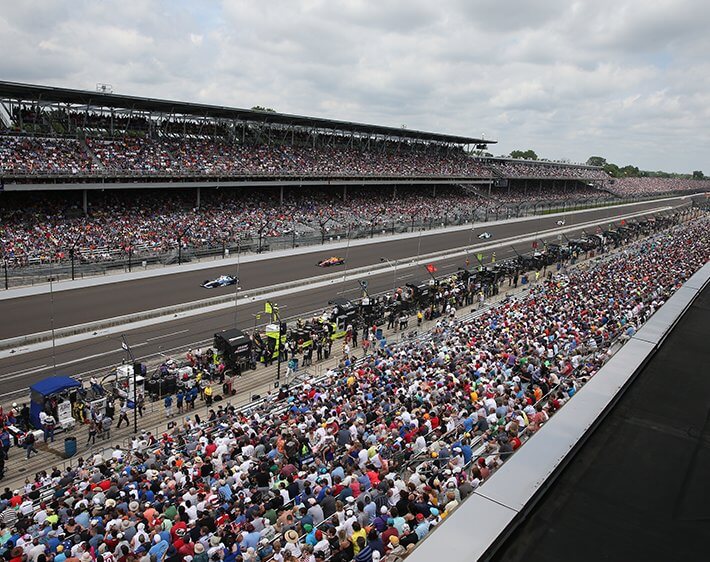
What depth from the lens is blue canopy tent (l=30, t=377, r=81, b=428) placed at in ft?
54.4

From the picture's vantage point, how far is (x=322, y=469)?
1066 centimetres

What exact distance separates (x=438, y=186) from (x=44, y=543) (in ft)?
298

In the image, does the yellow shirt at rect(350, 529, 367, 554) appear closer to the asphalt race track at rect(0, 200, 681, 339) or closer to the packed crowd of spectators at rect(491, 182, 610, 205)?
the asphalt race track at rect(0, 200, 681, 339)

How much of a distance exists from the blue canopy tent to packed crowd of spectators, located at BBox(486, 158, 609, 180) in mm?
99548

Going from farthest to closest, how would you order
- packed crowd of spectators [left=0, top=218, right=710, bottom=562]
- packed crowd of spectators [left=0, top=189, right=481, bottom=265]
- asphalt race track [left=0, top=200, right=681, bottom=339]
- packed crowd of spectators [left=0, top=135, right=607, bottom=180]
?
packed crowd of spectators [left=0, top=135, right=607, bottom=180] → packed crowd of spectators [left=0, top=189, right=481, bottom=265] → asphalt race track [left=0, top=200, right=681, bottom=339] → packed crowd of spectators [left=0, top=218, right=710, bottom=562]

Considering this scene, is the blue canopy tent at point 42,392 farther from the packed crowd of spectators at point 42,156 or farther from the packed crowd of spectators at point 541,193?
the packed crowd of spectators at point 541,193

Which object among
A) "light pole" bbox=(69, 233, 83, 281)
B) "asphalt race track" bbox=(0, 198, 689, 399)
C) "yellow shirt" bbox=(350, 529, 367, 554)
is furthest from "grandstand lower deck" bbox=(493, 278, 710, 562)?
"light pole" bbox=(69, 233, 83, 281)

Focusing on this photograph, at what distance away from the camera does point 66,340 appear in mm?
25297

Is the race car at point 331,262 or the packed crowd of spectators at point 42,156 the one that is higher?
the packed crowd of spectators at point 42,156

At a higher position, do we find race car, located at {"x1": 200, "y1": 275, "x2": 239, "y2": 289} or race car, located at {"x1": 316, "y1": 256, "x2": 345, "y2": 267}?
race car, located at {"x1": 316, "y1": 256, "x2": 345, "y2": 267}

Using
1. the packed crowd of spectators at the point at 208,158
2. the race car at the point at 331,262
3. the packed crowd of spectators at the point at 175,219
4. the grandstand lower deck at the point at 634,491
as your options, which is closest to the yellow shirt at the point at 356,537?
the grandstand lower deck at the point at 634,491

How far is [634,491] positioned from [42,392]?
16.9m

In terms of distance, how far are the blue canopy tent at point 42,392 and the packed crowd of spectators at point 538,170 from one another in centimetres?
9955

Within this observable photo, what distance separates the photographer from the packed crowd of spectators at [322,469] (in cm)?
863
